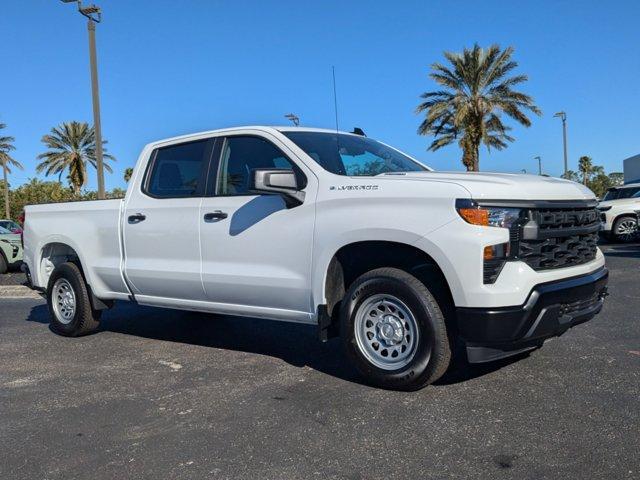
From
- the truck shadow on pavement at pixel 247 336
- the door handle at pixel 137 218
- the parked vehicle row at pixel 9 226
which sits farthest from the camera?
the parked vehicle row at pixel 9 226

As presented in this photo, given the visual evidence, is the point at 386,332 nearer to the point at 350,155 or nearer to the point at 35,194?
the point at 350,155

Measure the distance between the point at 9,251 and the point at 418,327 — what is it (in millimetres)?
13192

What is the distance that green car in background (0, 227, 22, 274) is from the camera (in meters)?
14.7

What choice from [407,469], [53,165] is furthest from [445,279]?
[53,165]

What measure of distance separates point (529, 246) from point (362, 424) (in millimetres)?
1592

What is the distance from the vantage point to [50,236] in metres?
7.03

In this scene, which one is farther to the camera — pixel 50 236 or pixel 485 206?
pixel 50 236

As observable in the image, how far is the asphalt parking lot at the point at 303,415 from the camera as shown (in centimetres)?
333

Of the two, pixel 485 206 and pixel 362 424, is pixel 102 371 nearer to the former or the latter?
pixel 362 424

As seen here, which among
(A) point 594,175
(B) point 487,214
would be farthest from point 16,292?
(A) point 594,175

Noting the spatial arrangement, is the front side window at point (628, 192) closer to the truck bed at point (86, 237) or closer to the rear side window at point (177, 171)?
the rear side window at point (177, 171)

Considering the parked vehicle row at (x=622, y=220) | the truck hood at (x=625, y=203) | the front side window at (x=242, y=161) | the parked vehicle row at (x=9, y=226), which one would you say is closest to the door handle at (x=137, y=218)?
the front side window at (x=242, y=161)

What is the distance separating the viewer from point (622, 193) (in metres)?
19.2

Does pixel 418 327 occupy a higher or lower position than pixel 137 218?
lower
